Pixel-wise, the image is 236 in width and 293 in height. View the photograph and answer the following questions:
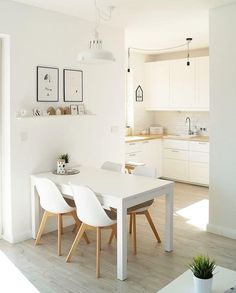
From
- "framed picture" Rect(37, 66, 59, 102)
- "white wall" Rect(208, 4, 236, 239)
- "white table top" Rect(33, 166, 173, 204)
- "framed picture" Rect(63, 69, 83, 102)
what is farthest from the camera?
"framed picture" Rect(63, 69, 83, 102)

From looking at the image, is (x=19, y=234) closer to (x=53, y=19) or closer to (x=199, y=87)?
(x=53, y=19)

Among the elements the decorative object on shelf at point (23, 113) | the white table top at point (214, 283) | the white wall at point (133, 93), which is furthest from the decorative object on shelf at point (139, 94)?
the white table top at point (214, 283)

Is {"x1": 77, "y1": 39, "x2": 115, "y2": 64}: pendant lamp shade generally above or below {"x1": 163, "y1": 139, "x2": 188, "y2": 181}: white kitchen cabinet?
above

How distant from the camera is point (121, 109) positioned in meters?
4.91

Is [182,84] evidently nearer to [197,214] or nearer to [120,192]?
[197,214]

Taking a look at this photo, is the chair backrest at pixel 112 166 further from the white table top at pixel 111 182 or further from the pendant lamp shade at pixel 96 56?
the pendant lamp shade at pixel 96 56

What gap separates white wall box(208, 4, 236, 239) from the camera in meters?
3.74

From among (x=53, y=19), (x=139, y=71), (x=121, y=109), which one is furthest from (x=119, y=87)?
(x=139, y=71)

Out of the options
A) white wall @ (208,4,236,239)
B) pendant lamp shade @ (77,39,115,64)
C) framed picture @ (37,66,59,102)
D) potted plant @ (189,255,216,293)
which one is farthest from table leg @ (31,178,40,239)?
potted plant @ (189,255,216,293)

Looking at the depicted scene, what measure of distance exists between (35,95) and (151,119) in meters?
3.97

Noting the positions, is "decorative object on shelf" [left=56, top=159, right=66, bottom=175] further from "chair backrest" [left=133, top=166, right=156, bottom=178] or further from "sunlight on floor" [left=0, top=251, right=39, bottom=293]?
"sunlight on floor" [left=0, top=251, right=39, bottom=293]

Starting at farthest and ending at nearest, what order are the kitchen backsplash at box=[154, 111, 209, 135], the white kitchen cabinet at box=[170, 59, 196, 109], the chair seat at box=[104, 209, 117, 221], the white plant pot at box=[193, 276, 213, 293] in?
the kitchen backsplash at box=[154, 111, 209, 135]
the white kitchen cabinet at box=[170, 59, 196, 109]
the chair seat at box=[104, 209, 117, 221]
the white plant pot at box=[193, 276, 213, 293]

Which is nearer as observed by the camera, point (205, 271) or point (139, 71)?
point (205, 271)

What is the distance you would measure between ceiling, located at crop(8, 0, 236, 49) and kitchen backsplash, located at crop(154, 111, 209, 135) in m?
1.70
